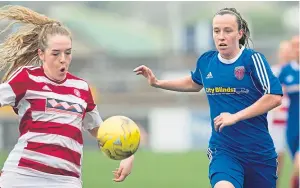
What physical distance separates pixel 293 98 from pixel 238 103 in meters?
4.44

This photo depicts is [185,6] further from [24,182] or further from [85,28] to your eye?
[24,182]

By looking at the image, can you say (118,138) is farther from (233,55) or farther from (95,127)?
(233,55)

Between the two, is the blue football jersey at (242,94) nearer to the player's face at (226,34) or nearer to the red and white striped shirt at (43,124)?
the player's face at (226,34)

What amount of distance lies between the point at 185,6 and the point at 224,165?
3206 centimetres

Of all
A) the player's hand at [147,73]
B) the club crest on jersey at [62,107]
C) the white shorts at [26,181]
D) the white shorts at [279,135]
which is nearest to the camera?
the white shorts at [26,181]

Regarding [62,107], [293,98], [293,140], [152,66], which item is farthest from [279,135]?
[152,66]

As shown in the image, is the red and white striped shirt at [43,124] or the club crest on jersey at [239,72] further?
the club crest on jersey at [239,72]

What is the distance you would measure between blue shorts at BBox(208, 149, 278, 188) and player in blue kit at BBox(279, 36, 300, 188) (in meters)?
4.09

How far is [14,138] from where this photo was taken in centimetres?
2161

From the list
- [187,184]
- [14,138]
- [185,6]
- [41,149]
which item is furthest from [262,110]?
[185,6]

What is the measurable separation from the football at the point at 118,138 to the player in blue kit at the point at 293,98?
490cm

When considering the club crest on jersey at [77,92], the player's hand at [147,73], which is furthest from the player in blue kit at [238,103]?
the club crest on jersey at [77,92]

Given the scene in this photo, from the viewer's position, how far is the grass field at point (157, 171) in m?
13.0

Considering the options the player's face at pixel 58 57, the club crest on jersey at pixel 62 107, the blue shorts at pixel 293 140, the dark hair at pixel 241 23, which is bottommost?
the blue shorts at pixel 293 140
